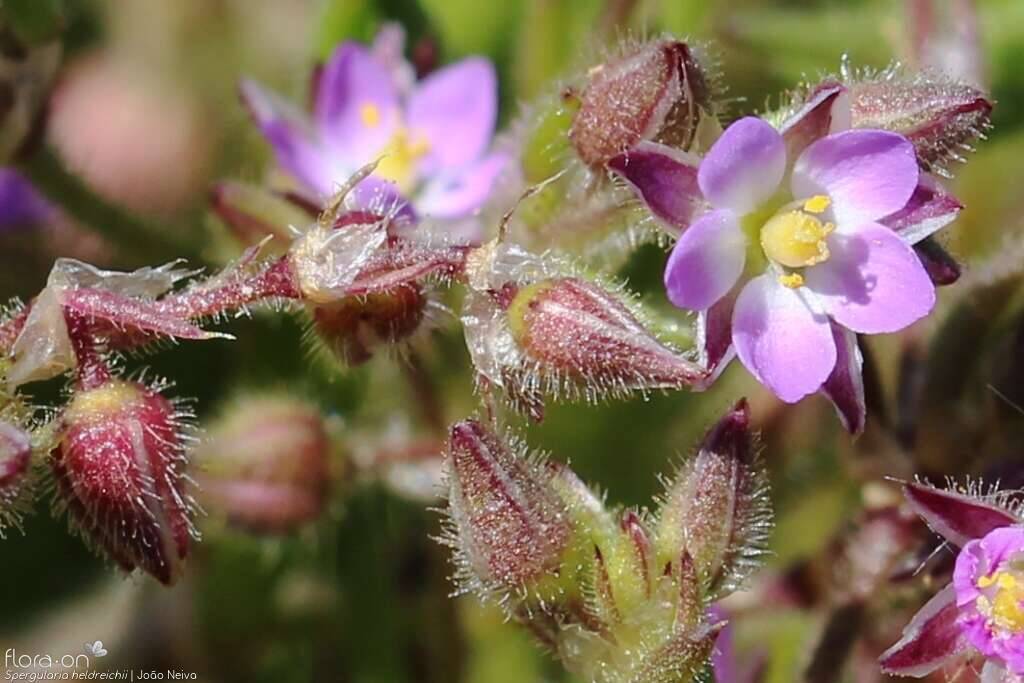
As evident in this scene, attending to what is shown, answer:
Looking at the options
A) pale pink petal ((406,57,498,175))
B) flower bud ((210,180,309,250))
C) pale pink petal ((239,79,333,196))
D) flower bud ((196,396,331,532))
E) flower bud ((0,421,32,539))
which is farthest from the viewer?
pale pink petal ((406,57,498,175))

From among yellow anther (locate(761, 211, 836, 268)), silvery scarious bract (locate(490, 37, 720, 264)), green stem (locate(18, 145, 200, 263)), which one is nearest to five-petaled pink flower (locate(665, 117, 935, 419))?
yellow anther (locate(761, 211, 836, 268))

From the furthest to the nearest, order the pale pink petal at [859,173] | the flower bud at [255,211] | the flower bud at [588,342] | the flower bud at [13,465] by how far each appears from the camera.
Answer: the flower bud at [255,211]
the pale pink petal at [859,173]
the flower bud at [588,342]
the flower bud at [13,465]

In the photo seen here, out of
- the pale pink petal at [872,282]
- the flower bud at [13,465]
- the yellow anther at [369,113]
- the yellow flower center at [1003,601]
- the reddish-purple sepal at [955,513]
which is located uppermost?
the yellow anther at [369,113]

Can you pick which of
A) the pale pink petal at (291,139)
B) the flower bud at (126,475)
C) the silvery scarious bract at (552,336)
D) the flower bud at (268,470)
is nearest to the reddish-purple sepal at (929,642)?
the silvery scarious bract at (552,336)

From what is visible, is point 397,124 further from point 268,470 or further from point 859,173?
point 859,173

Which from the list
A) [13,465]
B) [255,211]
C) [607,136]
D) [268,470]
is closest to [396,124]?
[255,211]

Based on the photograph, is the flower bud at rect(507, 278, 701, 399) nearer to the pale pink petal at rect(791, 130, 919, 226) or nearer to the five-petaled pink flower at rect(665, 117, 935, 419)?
the five-petaled pink flower at rect(665, 117, 935, 419)

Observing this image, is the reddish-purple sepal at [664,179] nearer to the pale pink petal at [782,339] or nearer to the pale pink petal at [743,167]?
the pale pink petal at [743,167]

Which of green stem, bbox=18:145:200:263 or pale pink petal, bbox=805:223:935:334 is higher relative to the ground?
green stem, bbox=18:145:200:263
